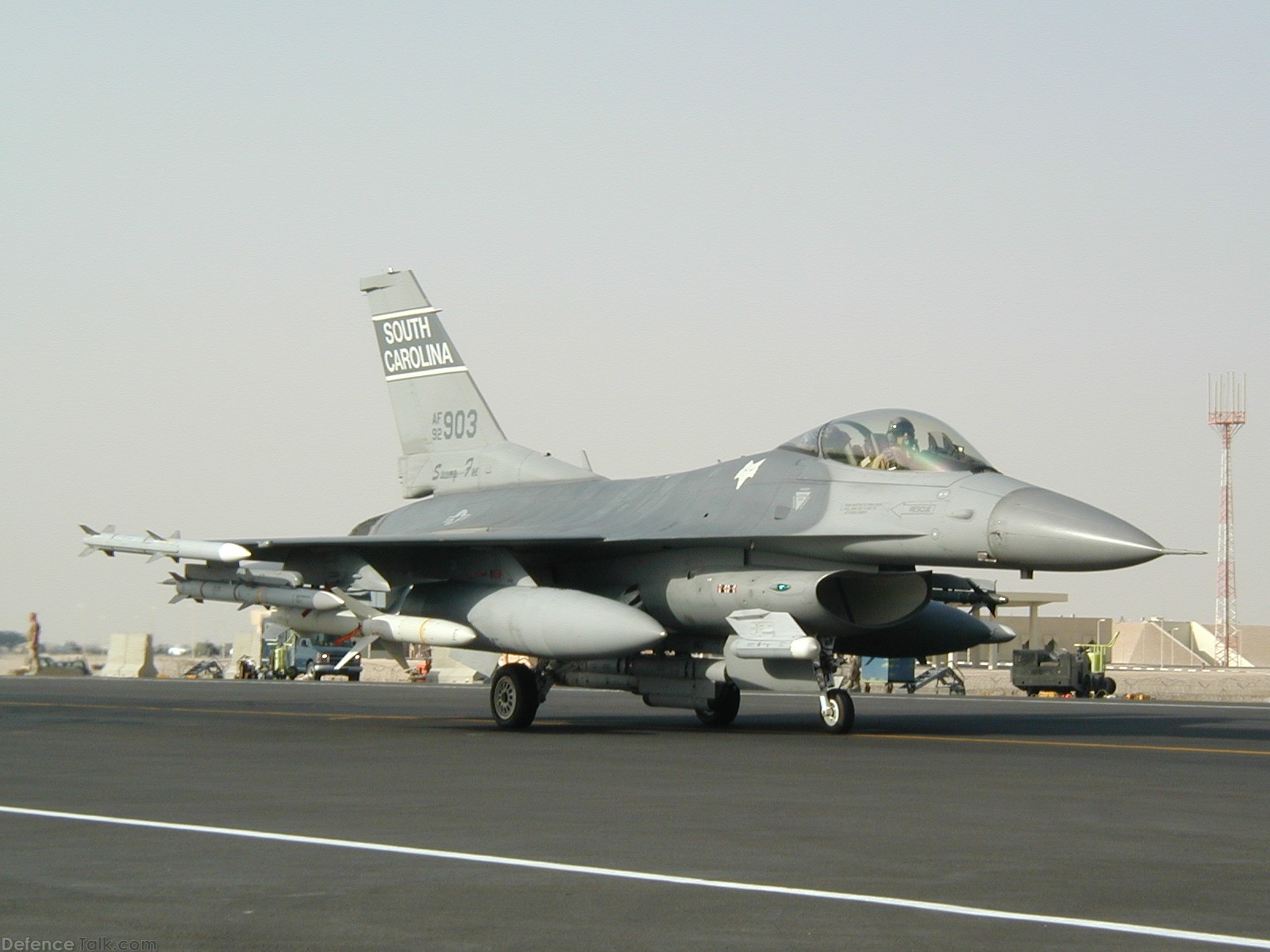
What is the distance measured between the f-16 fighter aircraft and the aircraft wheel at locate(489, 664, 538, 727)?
0.02 meters

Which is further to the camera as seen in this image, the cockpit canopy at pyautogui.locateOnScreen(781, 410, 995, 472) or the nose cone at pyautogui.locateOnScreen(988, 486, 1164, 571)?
the cockpit canopy at pyautogui.locateOnScreen(781, 410, 995, 472)

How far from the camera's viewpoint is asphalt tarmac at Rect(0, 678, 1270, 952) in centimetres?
520

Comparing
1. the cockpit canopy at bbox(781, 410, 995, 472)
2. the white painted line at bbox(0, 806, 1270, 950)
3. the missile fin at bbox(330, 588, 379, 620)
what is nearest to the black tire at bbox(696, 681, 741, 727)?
the cockpit canopy at bbox(781, 410, 995, 472)

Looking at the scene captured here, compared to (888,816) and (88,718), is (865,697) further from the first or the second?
(888,816)

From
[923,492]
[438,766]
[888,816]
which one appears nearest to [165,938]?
[888,816]

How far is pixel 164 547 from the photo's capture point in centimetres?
1755

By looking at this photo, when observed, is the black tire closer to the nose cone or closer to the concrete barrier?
the nose cone

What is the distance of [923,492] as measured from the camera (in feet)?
47.1

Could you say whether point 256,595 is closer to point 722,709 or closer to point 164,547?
point 164,547

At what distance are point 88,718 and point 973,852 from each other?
562 inches

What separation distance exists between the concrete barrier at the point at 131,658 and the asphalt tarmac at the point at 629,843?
30225mm

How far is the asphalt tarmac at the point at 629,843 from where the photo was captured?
5.20 m
